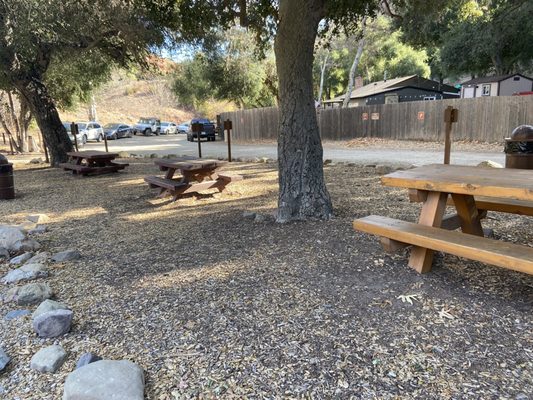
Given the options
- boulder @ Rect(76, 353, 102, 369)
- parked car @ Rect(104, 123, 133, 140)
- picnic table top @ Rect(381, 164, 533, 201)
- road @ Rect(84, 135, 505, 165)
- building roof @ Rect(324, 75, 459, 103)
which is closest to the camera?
boulder @ Rect(76, 353, 102, 369)

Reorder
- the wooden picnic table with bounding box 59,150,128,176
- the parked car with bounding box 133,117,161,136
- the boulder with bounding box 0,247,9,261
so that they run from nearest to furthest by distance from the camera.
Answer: the boulder with bounding box 0,247,9,261, the wooden picnic table with bounding box 59,150,128,176, the parked car with bounding box 133,117,161,136

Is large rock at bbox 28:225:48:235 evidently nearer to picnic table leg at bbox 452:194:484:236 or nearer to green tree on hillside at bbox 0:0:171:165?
green tree on hillside at bbox 0:0:171:165

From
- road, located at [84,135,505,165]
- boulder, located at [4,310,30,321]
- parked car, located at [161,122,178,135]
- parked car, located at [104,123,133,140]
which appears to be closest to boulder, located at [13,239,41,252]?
boulder, located at [4,310,30,321]

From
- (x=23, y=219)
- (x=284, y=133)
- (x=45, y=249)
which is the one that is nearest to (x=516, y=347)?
(x=284, y=133)

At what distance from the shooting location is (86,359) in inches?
93.0

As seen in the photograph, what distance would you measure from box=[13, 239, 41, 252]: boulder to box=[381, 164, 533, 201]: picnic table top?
386 cm

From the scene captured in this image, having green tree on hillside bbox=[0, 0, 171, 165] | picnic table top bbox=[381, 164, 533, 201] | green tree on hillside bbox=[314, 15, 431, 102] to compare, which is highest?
green tree on hillside bbox=[314, 15, 431, 102]

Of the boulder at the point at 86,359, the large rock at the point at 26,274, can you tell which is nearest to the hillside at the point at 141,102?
the large rock at the point at 26,274

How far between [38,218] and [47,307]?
3.72 meters

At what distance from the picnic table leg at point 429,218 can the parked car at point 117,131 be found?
34.4 meters

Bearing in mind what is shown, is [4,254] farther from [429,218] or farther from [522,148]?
[522,148]

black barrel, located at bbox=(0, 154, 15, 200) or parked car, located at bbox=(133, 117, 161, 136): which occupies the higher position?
parked car, located at bbox=(133, 117, 161, 136)

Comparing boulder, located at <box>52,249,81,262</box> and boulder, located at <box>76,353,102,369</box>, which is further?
boulder, located at <box>52,249,81,262</box>

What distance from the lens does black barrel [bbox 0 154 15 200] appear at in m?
7.83
